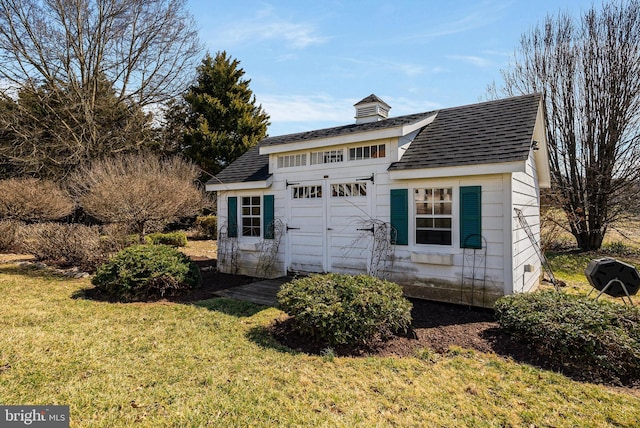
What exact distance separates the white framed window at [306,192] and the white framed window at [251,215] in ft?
4.09

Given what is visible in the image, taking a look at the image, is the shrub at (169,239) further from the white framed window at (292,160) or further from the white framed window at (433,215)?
the white framed window at (433,215)

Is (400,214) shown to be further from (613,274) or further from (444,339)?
(613,274)

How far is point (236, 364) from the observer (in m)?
4.04

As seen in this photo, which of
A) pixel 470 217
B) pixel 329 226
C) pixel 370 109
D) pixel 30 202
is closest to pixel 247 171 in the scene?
pixel 329 226

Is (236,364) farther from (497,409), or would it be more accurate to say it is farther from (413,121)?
(413,121)

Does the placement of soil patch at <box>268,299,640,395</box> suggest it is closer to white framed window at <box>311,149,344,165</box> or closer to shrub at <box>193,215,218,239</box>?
white framed window at <box>311,149,344,165</box>

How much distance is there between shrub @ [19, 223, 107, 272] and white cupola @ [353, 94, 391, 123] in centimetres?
793

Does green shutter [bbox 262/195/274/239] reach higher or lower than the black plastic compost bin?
higher

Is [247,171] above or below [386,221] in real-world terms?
above

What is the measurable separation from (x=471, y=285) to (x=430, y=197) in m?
1.82

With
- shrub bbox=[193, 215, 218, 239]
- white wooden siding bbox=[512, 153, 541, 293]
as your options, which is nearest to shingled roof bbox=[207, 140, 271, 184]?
white wooden siding bbox=[512, 153, 541, 293]

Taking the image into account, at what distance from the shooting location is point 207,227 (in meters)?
18.4

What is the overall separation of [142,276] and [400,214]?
5404mm

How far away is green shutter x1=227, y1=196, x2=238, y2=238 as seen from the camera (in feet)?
32.2
